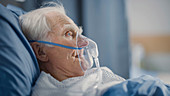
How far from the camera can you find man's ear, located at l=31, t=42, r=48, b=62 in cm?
107

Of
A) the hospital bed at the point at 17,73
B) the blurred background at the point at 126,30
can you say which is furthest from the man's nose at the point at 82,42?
the blurred background at the point at 126,30

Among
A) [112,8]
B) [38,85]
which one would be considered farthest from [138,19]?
[38,85]

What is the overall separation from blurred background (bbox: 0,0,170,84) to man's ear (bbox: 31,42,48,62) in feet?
2.98

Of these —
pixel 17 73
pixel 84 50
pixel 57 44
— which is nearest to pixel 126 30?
pixel 84 50

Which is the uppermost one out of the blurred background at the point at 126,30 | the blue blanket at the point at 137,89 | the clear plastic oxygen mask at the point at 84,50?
the clear plastic oxygen mask at the point at 84,50

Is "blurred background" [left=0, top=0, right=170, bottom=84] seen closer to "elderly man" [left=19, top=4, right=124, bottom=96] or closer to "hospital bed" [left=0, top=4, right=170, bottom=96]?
"elderly man" [left=19, top=4, right=124, bottom=96]

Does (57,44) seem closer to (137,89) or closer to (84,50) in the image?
(84,50)

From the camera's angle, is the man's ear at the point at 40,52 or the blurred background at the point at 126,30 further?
the blurred background at the point at 126,30

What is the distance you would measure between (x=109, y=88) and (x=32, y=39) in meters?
0.53

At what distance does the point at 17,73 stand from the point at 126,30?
1.69 meters

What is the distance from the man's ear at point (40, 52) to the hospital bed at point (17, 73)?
0.50 ft

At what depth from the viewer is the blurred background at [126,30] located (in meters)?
2.29

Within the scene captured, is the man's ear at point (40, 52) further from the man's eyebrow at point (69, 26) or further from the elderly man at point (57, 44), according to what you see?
the man's eyebrow at point (69, 26)

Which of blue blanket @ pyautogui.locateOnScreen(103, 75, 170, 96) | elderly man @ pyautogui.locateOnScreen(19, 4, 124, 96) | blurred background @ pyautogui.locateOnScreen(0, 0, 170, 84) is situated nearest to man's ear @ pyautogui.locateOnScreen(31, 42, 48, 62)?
elderly man @ pyautogui.locateOnScreen(19, 4, 124, 96)
